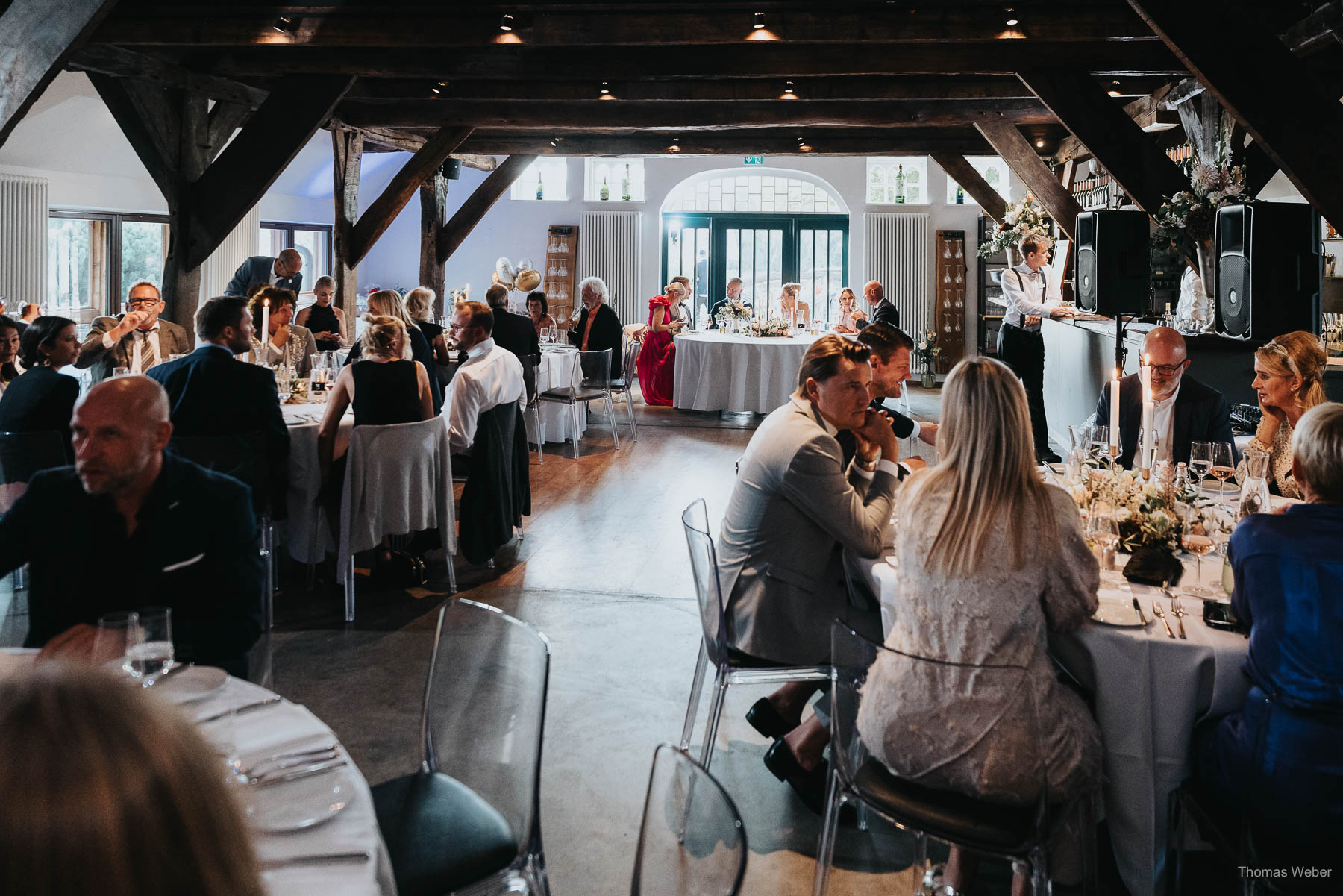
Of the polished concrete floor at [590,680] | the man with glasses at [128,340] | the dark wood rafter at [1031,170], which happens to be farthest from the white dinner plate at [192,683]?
→ the dark wood rafter at [1031,170]

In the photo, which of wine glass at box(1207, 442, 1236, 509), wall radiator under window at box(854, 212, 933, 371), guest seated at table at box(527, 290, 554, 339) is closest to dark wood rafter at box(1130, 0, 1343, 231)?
wine glass at box(1207, 442, 1236, 509)

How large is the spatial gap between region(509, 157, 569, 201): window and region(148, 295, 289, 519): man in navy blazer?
42.9 feet

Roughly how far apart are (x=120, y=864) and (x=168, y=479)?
6.45 ft

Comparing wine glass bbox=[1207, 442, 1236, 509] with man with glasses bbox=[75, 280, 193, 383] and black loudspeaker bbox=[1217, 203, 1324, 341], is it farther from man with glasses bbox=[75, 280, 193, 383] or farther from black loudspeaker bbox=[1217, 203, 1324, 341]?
man with glasses bbox=[75, 280, 193, 383]

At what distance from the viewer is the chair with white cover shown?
4.67 metres

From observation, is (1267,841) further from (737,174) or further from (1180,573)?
(737,174)

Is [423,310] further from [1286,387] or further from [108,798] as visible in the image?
[108,798]

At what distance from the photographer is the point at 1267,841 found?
2055 mm

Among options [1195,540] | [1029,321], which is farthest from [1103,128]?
[1195,540]

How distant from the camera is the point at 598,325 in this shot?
10266mm

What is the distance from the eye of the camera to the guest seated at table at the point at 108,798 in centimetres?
71

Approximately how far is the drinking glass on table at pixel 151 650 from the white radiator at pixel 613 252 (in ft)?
50.2

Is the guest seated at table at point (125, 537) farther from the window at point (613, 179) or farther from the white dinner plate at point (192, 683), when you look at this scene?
the window at point (613, 179)

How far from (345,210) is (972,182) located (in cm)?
746
